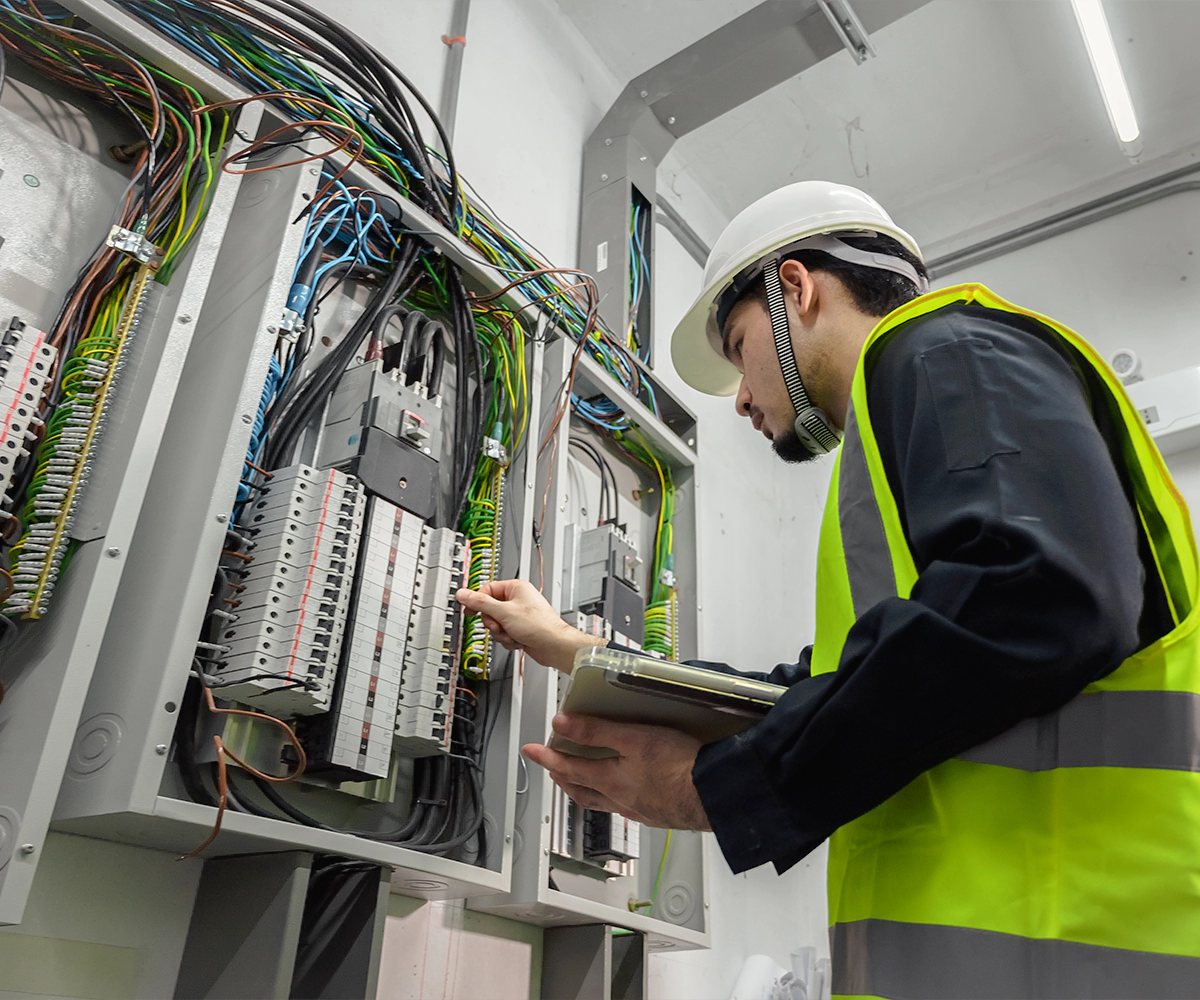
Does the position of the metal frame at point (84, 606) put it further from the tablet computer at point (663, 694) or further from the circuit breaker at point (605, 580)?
the circuit breaker at point (605, 580)

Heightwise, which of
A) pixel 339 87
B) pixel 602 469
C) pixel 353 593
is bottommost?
pixel 353 593

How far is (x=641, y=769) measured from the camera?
81 cm

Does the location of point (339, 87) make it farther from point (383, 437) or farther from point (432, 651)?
point (432, 651)

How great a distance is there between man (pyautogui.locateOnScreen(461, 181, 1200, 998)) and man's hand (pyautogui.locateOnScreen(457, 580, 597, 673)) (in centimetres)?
29

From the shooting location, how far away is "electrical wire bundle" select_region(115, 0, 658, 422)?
1.28m

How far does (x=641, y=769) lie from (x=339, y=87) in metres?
1.20

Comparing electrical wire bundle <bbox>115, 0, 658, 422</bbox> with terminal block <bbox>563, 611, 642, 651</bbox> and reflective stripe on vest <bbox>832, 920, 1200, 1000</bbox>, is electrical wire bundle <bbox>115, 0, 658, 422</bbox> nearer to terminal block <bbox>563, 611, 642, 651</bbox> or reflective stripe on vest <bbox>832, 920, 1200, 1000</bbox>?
terminal block <bbox>563, 611, 642, 651</bbox>

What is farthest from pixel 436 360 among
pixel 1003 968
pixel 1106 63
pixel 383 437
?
pixel 1106 63

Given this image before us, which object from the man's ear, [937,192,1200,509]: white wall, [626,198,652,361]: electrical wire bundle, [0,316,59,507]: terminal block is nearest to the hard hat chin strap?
the man's ear

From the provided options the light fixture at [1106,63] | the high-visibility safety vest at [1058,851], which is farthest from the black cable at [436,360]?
the light fixture at [1106,63]

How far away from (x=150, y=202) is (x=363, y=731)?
696mm

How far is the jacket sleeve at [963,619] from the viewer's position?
638mm

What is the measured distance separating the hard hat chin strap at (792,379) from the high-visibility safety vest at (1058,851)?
1.30 feet

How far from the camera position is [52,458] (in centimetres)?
102
